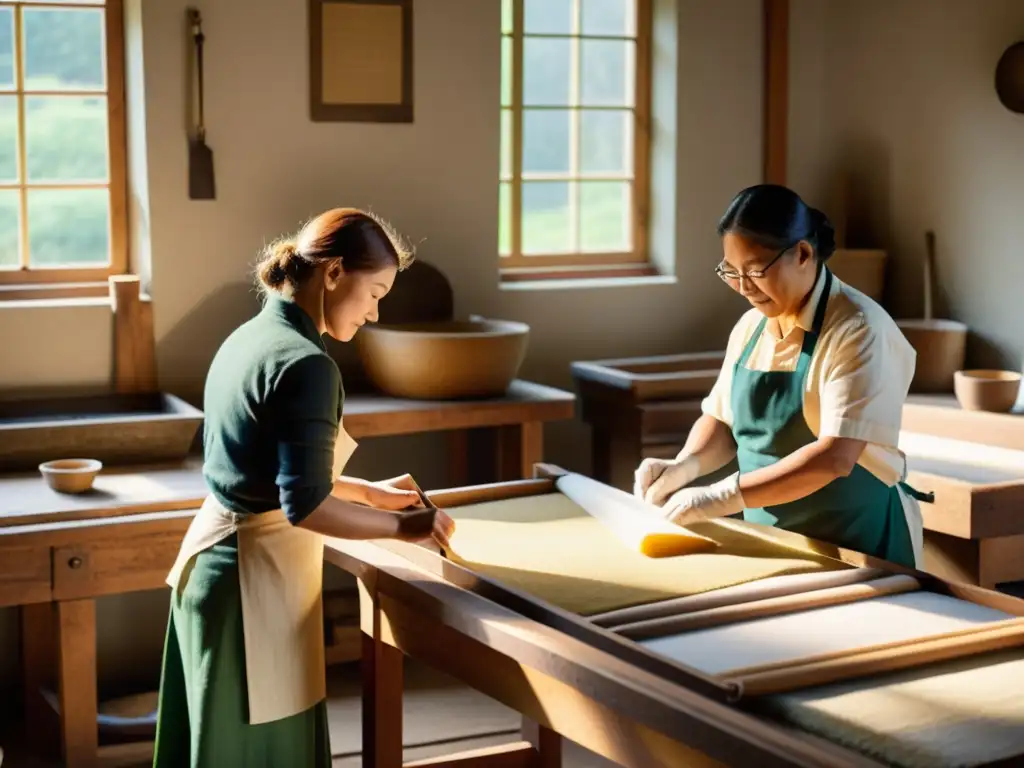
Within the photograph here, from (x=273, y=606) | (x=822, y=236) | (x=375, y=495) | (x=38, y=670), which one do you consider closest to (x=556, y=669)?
(x=273, y=606)

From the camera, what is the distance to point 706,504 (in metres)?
2.87

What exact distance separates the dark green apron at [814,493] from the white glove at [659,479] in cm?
14

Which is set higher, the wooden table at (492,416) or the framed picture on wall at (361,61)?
the framed picture on wall at (361,61)

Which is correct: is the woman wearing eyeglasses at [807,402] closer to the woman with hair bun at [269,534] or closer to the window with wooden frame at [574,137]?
the woman with hair bun at [269,534]

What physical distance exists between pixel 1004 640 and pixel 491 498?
1.32 m

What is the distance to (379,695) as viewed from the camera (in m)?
2.75

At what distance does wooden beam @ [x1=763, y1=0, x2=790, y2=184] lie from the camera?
553 cm

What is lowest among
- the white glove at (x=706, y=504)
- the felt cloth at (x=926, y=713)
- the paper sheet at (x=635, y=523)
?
the felt cloth at (x=926, y=713)

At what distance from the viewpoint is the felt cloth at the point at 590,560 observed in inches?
98.8

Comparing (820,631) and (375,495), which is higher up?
(375,495)

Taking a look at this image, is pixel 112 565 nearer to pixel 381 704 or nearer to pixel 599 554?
pixel 381 704

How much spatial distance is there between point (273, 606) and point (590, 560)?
590 millimetres

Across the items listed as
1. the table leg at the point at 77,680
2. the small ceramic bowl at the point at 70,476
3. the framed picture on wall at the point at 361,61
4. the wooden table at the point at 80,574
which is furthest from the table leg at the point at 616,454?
the table leg at the point at 77,680

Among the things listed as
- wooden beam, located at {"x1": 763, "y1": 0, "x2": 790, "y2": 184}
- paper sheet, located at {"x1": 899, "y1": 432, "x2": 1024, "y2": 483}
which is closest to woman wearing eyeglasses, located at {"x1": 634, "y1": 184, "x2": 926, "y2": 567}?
paper sheet, located at {"x1": 899, "y1": 432, "x2": 1024, "y2": 483}
